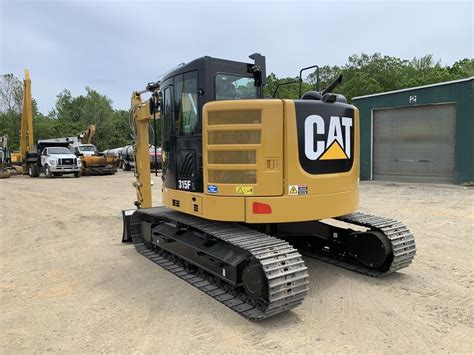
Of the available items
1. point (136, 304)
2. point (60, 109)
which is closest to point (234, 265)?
point (136, 304)

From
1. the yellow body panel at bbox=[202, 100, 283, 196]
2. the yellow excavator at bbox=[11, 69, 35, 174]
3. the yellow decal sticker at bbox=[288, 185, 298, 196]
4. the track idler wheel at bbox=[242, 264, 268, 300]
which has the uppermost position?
the yellow excavator at bbox=[11, 69, 35, 174]

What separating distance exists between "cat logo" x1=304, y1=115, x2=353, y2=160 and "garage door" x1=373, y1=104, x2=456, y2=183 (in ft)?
45.0

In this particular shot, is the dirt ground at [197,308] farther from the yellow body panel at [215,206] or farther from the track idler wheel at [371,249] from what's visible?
the yellow body panel at [215,206]

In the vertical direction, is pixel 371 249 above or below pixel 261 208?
below

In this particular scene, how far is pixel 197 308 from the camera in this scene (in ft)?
14.7

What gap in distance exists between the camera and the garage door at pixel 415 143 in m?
16.8

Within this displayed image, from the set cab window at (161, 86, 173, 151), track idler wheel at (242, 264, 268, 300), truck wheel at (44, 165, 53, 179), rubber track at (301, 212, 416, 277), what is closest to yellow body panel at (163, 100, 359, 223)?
track idler wheel at (242, 264, 268, 300)

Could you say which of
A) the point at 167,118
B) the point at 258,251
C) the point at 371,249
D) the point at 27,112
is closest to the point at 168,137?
the point at 167,118

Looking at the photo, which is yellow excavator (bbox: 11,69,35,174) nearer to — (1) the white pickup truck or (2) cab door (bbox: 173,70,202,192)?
(1) the white pickup truck

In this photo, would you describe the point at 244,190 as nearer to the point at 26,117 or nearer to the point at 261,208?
the point at 261,208

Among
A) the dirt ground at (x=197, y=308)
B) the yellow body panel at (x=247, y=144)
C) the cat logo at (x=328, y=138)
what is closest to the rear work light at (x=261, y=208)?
the yellow body panel at (x=247, y=144)

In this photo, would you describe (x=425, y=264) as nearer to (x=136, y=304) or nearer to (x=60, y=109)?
(x=136, y=304)

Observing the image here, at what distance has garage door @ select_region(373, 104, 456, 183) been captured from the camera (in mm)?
16844

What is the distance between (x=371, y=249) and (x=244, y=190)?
6.68 feet
